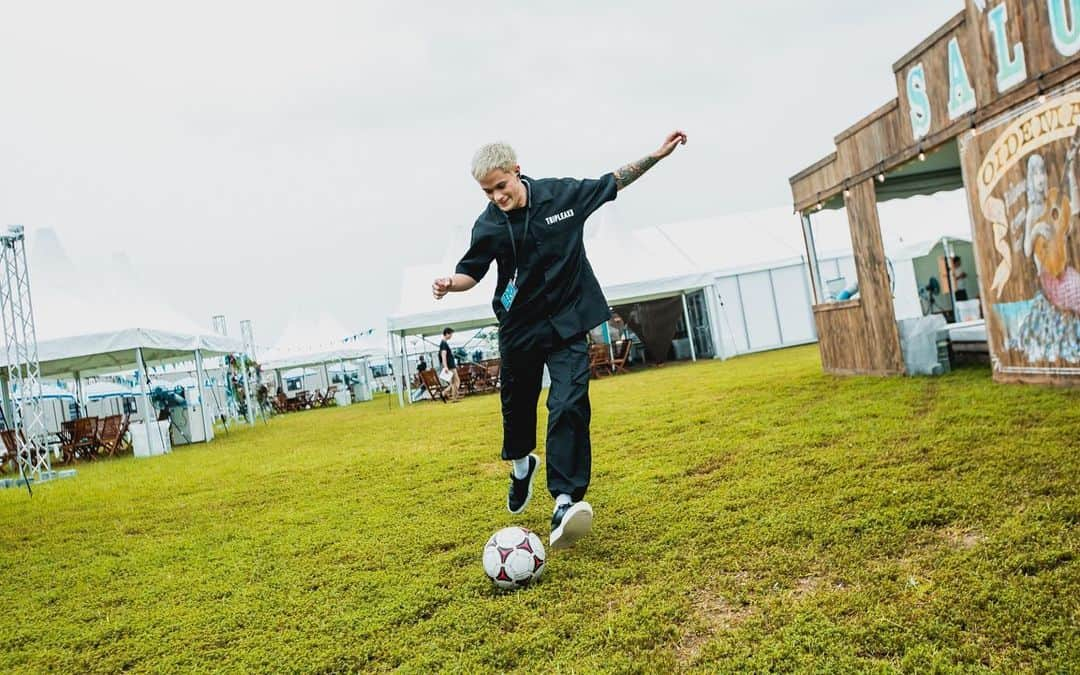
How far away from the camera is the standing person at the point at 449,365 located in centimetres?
1659

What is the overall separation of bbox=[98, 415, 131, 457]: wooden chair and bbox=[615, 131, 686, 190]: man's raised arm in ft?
44.5

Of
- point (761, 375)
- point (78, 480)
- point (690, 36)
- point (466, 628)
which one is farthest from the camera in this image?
point (690, 36)

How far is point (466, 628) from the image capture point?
2.57 m

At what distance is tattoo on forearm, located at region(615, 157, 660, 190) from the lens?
3723mm

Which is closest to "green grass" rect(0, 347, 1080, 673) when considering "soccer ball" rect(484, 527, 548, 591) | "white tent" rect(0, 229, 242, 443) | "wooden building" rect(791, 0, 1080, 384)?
"soccer ball" rect(484, 527, 548, 591)

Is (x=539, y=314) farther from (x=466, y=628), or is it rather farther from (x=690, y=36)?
(x=690, y=36)

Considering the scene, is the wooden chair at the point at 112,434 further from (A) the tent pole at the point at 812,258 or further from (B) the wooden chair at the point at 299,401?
(A) the tent pole at the point at 812,258

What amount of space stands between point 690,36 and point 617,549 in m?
15.0

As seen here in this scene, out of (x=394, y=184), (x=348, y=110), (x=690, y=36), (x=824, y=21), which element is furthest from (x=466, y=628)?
(x=394, y=184)

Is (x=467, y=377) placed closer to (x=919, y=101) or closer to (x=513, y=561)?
(x=919, y=101)

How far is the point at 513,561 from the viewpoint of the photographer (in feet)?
9.52

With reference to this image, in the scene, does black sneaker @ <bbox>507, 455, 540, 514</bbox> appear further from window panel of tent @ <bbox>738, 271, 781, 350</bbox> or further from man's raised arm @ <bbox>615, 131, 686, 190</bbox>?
window panel of tent @ <bbox>738, 271, 781, 350</bbox>

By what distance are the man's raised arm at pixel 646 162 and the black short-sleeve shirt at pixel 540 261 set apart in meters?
0.28

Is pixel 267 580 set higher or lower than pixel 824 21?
lower
